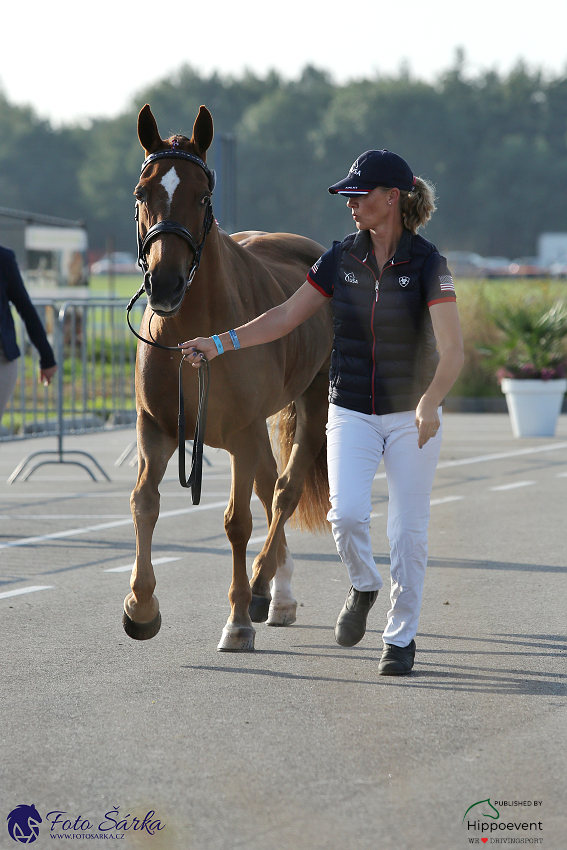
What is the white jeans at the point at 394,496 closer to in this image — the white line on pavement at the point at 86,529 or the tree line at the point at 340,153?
the white line on pavement at the point at 86,529

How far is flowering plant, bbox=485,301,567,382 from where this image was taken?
51.3ft

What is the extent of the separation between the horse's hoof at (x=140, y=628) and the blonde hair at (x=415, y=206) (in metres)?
2.06

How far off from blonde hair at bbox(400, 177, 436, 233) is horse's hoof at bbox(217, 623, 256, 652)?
196cm

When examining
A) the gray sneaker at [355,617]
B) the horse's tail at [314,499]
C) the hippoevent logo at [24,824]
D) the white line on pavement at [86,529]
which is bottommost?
the white line on pavement at [86,529]

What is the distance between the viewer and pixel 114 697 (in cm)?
468

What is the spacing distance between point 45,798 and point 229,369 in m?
2.33

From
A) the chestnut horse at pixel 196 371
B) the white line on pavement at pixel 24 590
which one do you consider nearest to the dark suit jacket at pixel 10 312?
the white line on pavement at pixel 24 590

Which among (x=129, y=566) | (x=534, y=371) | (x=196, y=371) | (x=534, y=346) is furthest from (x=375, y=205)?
(x=534, y=346)

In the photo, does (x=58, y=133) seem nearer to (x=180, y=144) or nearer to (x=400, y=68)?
(x=400, y=68)

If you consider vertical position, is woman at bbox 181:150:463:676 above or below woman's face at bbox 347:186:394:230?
below

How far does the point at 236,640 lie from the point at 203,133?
7.57 feet

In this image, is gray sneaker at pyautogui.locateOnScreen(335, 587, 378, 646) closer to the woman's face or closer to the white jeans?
the white jeans

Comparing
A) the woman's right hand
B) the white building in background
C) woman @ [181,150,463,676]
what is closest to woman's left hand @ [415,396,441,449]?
woman @ [181,150,463,676]

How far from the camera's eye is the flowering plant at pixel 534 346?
15648 millimetres
